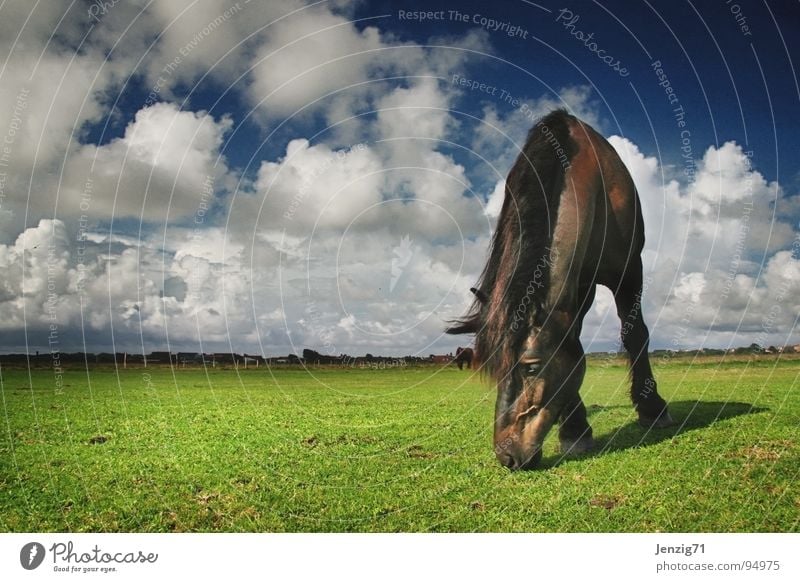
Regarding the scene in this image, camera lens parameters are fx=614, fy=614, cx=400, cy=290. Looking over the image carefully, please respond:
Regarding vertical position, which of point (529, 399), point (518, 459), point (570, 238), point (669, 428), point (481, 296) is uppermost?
point (570, 238)

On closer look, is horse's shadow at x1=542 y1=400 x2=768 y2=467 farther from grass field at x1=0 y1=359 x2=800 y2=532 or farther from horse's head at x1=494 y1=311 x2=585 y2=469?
horse's head at x1=494 y1=311 x2=585 y2=469

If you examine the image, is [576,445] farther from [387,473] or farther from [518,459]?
[387,473]

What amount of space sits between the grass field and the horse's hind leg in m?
0.38

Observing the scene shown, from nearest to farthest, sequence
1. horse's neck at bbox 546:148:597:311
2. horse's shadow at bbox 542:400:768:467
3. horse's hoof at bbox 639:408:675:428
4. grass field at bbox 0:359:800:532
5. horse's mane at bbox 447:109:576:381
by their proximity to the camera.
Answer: grass field at bbox 0:359:800:532
horse's mane at bbox 447:109:576:381
horse's neck at bbox 546:148:597:311
horse's shadow at bbox 542:400:768:467
horse's hoof at bbox 639:408:675:428

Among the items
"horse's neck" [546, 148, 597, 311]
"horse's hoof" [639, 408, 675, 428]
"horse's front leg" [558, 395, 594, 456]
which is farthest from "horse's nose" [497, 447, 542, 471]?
"horse's hoof" [639, 408, 675, 428]

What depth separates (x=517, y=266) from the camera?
7.55 meters

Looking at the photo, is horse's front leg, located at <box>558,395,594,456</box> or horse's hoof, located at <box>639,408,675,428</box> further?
horse's hoof, located at <box>639,408,675,428</box>

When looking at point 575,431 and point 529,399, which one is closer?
point 529,399

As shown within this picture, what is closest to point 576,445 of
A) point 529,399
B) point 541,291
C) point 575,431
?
A: point 575,431

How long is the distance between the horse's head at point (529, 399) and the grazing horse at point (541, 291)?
12 mm

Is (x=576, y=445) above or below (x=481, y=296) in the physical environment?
below

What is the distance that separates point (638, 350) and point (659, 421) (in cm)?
118

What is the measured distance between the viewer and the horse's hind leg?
9.99 metres

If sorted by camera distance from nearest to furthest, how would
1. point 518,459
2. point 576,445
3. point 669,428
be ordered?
1. point 518,459
2. point 576,445
3. point 669,428
